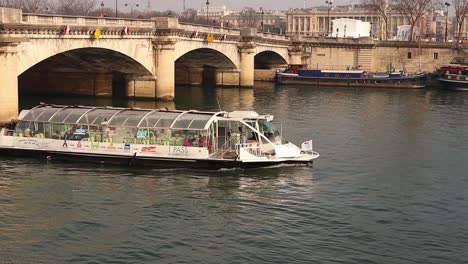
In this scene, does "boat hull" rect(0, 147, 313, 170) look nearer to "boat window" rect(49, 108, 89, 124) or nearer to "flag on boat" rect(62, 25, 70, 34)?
"boat window" rect(49, 108, 89, 124)

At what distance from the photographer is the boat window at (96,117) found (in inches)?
1649

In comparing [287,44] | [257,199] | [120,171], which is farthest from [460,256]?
[287,44]

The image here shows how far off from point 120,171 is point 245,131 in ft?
22.5

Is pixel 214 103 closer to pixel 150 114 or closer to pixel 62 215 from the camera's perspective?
pixel 150 114

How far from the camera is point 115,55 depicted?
67.1m

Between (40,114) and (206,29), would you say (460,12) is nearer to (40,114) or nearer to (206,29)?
(206,29)

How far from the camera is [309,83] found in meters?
105

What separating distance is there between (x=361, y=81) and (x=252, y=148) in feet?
212

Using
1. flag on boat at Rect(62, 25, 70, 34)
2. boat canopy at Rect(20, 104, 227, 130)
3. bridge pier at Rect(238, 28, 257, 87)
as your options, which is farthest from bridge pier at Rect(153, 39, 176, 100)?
boat canopy at Rect(20, 104, 227, 130)

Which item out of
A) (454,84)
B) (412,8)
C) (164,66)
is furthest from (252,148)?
(412,8)

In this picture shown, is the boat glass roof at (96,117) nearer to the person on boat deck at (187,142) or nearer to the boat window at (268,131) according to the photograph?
the person on boat deck at (187,142)

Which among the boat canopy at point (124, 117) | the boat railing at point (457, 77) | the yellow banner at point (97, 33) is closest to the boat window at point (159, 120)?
the boat canopy at point (124, 117)

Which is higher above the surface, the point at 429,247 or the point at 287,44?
the point at 287,44

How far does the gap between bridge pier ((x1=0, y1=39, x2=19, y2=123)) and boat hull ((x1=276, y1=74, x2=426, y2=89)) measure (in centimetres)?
5957
